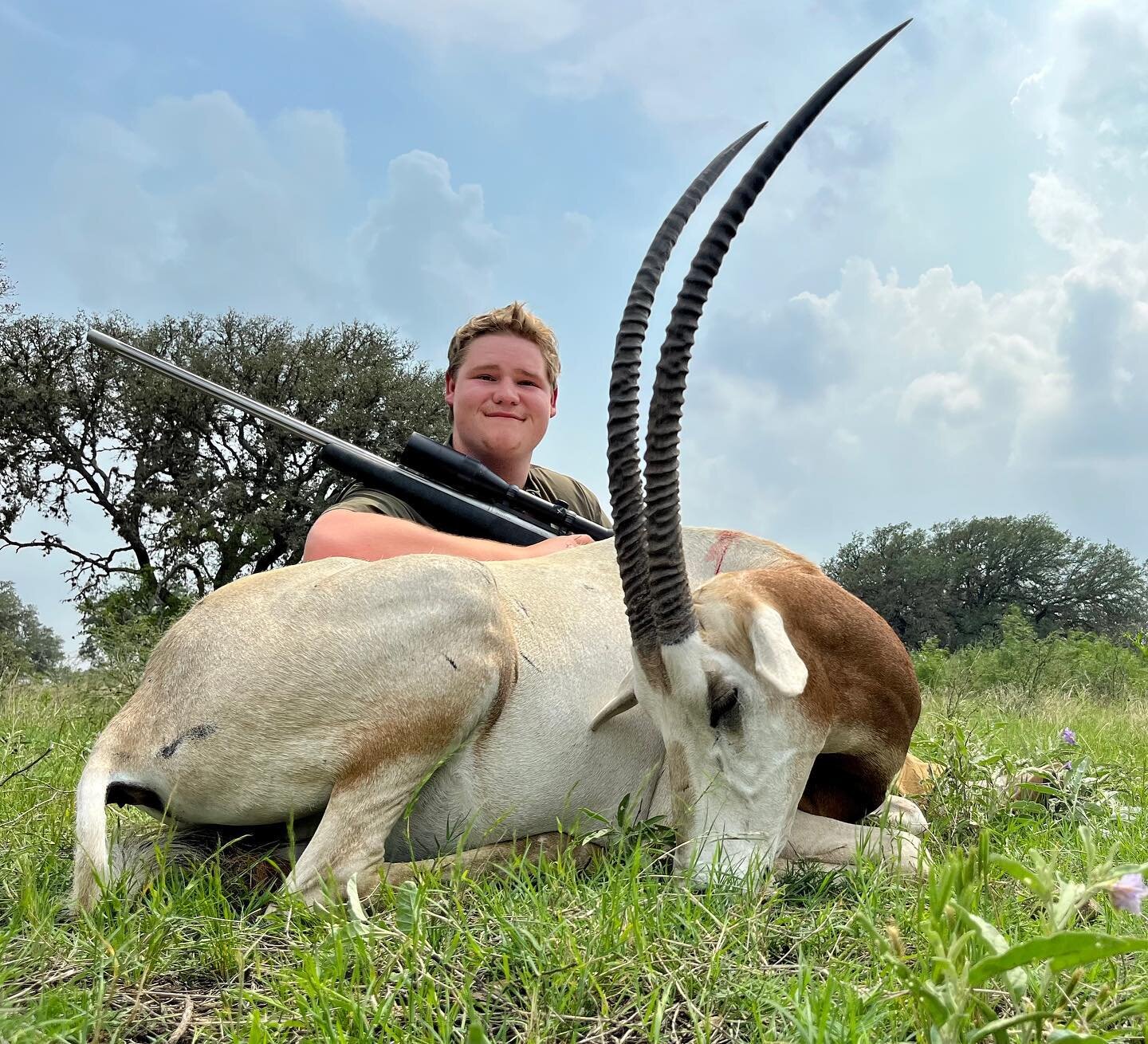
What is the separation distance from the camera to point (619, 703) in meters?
3.28

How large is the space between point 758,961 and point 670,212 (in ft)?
7.68

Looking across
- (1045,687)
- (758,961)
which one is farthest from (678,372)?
(1045,687)

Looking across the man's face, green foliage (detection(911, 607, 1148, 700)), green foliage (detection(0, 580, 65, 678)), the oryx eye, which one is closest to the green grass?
the oryx eye

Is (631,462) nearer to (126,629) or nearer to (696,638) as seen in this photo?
(696,638)

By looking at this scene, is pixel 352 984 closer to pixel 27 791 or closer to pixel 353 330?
pixel 27 791

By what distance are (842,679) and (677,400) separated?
1.08 metres

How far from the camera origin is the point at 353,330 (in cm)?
2231

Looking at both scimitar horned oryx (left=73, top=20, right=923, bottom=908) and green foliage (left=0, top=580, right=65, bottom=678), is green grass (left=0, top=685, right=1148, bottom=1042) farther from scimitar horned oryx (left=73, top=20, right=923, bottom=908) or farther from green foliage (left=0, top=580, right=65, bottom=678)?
green foliage (left=0, top=580, right=65, bottom=678)

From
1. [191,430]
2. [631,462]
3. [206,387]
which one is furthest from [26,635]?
[631,462]

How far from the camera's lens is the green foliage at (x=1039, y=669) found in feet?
42.6

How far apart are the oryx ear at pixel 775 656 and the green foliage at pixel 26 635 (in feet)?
67.3

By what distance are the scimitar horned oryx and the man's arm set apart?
1.09m

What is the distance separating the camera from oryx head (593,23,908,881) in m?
2.86

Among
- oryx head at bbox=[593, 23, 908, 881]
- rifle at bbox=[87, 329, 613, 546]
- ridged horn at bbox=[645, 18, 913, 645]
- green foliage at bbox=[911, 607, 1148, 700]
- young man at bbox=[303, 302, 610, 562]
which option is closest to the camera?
oryx head at bbox=[593, 23, 908, 881]
